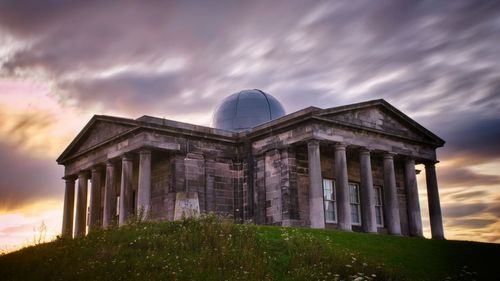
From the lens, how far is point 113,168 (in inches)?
1181

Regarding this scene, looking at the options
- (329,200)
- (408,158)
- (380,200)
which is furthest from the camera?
(380,200)

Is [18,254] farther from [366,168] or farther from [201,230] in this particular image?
[366,168]

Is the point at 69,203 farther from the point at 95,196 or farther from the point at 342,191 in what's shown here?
the point at 342,191

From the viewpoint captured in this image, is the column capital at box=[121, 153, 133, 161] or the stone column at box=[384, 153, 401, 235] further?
the stone column at box=[384, 153, 401, 235]

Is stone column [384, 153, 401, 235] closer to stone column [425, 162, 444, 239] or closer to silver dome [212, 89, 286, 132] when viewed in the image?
stone column [425, 162, 444, 239]

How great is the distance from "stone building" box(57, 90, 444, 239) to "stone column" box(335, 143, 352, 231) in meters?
0.05

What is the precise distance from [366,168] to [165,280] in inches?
692

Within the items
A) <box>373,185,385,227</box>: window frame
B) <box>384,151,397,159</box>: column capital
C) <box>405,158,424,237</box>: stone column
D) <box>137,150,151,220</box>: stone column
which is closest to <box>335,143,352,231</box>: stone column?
<box>384,151,397,159</box>: column capital

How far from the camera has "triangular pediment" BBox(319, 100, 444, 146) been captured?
28734 mm

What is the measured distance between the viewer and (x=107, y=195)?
2977 centimetres

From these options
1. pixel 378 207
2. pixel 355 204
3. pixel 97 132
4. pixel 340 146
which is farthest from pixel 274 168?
pixel 97 132

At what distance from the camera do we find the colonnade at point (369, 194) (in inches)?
1067

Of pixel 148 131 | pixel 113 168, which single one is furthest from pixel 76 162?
pixel 148 131

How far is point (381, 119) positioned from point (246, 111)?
9.97 m
